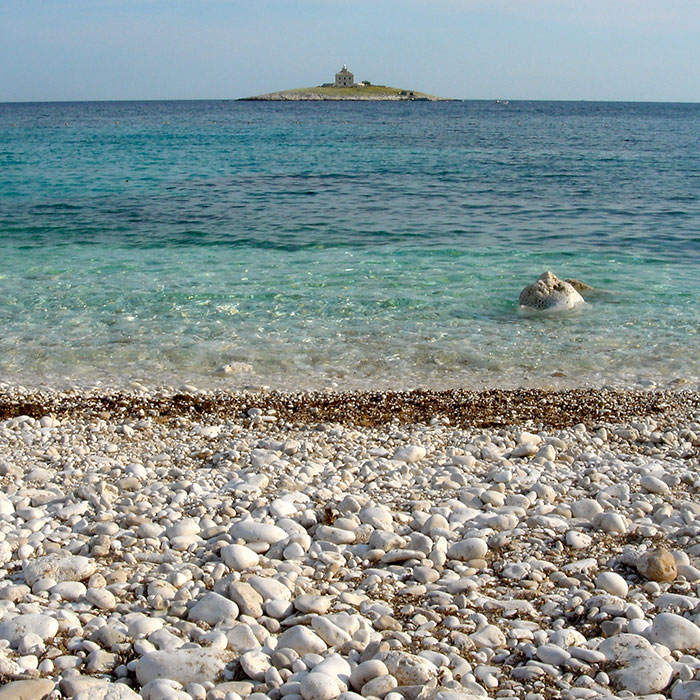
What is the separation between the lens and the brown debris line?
24.5ft

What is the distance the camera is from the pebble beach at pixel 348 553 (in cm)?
343

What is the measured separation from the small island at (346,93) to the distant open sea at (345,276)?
155247 millimetres

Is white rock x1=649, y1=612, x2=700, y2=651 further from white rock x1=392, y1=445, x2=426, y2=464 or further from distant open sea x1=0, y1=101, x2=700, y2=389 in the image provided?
distant open sea x1=0, y1=101, x2=700, y2=389

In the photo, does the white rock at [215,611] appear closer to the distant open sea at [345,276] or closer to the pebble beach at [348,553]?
the pebble beach at [348,553]

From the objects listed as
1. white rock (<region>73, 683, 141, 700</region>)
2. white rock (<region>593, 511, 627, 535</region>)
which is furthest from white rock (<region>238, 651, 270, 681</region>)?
white rock (<region>593, 511, 627, 535</region>)

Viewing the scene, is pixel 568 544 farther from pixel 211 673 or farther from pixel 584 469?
pixel 211 673

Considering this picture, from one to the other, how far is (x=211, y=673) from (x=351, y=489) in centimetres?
235

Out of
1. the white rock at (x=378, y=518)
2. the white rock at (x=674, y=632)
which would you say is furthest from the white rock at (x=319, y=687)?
the white rock at (x=378, y=518)

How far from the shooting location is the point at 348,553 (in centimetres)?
461

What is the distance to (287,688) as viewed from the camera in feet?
10.9

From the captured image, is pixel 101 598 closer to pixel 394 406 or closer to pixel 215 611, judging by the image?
pixel 215 611

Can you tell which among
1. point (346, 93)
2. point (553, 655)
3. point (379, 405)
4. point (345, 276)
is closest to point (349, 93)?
point (346, 93)

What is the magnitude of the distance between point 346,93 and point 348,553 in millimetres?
185007

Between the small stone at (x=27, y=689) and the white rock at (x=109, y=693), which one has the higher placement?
the small stone at (x=27, y=689)
